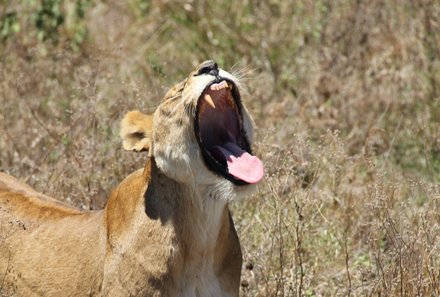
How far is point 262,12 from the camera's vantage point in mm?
8820

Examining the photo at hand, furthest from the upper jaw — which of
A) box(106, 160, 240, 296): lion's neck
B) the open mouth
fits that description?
box(106, 160, 240, 296): lion's neck

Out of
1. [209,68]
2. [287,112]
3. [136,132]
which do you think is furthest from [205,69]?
[287,112]

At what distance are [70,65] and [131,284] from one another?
3.67m

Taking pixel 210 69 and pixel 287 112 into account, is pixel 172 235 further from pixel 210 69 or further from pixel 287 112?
pixel 287 112

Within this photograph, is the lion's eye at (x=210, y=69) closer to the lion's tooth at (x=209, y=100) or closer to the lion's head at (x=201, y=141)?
the lion's head at (x=201, y=141)

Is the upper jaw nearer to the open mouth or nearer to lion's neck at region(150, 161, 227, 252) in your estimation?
the open mouth

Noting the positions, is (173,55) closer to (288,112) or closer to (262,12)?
(262,12)

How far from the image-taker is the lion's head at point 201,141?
4309 millimetres

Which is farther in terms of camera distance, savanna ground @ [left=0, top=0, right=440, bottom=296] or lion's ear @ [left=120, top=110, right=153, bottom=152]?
savanna ground @ [left=0, top=0, right=440, bottom=296]

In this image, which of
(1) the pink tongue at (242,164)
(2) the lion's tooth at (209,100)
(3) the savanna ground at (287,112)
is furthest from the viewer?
(3) the savanna ground at (287,112)

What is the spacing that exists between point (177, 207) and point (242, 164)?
288 mm

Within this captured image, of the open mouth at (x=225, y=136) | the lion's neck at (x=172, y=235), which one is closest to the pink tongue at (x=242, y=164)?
the open mouth at (x=225, y=136)

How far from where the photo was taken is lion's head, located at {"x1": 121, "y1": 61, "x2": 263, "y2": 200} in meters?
4.31

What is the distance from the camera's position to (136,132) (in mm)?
4531
